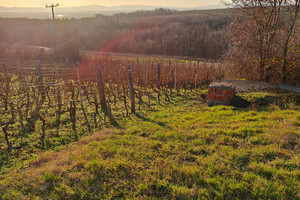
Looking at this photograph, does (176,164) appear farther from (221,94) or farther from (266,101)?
(266,101)

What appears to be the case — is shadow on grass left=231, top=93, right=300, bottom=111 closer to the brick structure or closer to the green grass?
the brick structure

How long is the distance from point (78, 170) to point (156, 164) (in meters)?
1.45

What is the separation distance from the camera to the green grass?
3.05m

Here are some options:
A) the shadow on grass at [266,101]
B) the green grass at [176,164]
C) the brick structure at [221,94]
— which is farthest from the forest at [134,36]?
the green grass at [176,164]

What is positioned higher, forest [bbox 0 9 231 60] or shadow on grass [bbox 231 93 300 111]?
forest [bbox 0 9 231 60]

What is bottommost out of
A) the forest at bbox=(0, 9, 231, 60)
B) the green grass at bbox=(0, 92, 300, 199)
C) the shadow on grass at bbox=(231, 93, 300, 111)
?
the green grass at bbox=(0, 92, 300, 199)

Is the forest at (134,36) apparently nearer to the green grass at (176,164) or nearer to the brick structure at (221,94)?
the brick structure at (221,94)

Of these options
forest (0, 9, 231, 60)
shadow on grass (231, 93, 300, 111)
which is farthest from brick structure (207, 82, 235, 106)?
forest (0, 9, 231, 60)

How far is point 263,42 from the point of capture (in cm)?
969

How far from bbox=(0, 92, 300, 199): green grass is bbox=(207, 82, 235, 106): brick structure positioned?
1.44m

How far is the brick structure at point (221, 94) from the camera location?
22.4 ft

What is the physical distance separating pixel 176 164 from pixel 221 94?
4.11m

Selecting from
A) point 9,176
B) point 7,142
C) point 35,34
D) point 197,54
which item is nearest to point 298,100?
point 9,176

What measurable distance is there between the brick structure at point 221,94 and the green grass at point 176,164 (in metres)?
1.44
